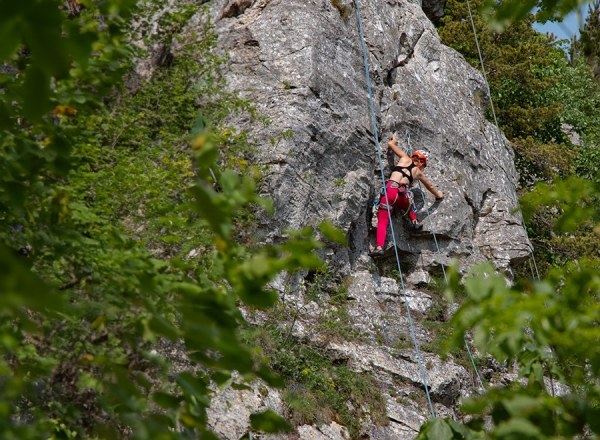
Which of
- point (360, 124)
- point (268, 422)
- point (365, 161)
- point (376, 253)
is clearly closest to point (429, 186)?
point (365, 161)

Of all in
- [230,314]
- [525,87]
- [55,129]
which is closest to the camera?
[230,314]

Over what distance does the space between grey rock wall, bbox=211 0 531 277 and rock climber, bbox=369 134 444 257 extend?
0.19 metres

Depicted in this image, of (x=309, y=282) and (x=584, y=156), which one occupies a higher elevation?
(x=584, y=156)

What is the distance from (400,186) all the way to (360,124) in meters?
1.00

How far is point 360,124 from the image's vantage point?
7.98 meters

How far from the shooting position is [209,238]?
14.8 ft

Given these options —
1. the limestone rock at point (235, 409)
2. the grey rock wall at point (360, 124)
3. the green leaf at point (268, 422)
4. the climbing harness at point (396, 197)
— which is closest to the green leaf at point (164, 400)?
the green leaf at point (268, 422)

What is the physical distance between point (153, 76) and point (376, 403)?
4.22 m

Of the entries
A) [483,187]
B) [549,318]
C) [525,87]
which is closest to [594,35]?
[549,318]

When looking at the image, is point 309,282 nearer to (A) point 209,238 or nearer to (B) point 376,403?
(B) point 376,403

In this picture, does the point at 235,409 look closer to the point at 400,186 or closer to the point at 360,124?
the point at 400,186

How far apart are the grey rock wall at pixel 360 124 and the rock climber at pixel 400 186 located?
0.63ft

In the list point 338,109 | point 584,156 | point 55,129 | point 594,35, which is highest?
point 584,156

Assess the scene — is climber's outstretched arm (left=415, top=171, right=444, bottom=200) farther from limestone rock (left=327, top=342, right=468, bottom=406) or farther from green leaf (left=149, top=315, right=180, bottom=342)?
green leaf (left=149, top=315, right=180, bottom=342)
